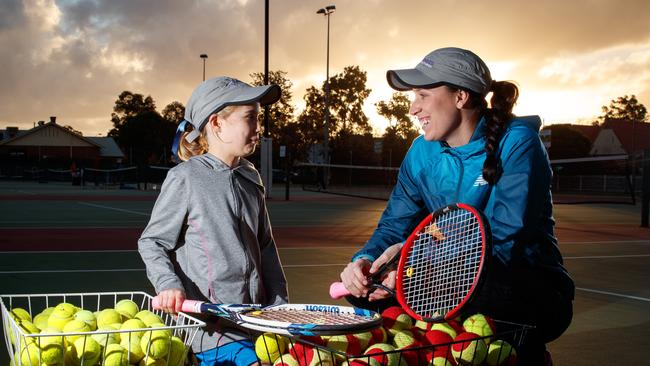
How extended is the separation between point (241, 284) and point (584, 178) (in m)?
55.6

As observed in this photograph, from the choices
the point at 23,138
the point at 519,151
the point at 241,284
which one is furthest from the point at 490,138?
the point at 23,138

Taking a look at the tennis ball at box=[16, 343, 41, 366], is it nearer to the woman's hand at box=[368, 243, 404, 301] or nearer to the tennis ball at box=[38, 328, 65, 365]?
the tennis ball at box=[38, 328, 65, 365]

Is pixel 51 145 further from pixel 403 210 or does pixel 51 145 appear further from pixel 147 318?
pixel 147 318

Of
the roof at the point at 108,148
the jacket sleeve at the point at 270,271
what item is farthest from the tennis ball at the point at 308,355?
the roof at the point at 108,148

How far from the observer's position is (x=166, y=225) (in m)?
3.13

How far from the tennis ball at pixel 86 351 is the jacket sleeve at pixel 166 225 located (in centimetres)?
73

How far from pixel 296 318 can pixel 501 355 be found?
647 millimetres

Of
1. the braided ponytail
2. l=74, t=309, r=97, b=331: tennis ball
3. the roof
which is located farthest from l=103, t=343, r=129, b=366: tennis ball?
the roof

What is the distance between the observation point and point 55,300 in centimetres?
646

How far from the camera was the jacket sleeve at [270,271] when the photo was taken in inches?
131

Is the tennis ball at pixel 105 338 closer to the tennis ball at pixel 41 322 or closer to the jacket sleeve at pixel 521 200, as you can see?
the tennis ball at pixel 41 322

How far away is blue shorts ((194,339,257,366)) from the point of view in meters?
2.70

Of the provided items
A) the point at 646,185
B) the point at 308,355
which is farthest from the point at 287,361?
the point at 646,185

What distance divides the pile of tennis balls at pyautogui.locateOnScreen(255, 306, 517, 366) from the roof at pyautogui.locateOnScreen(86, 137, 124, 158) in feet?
311
